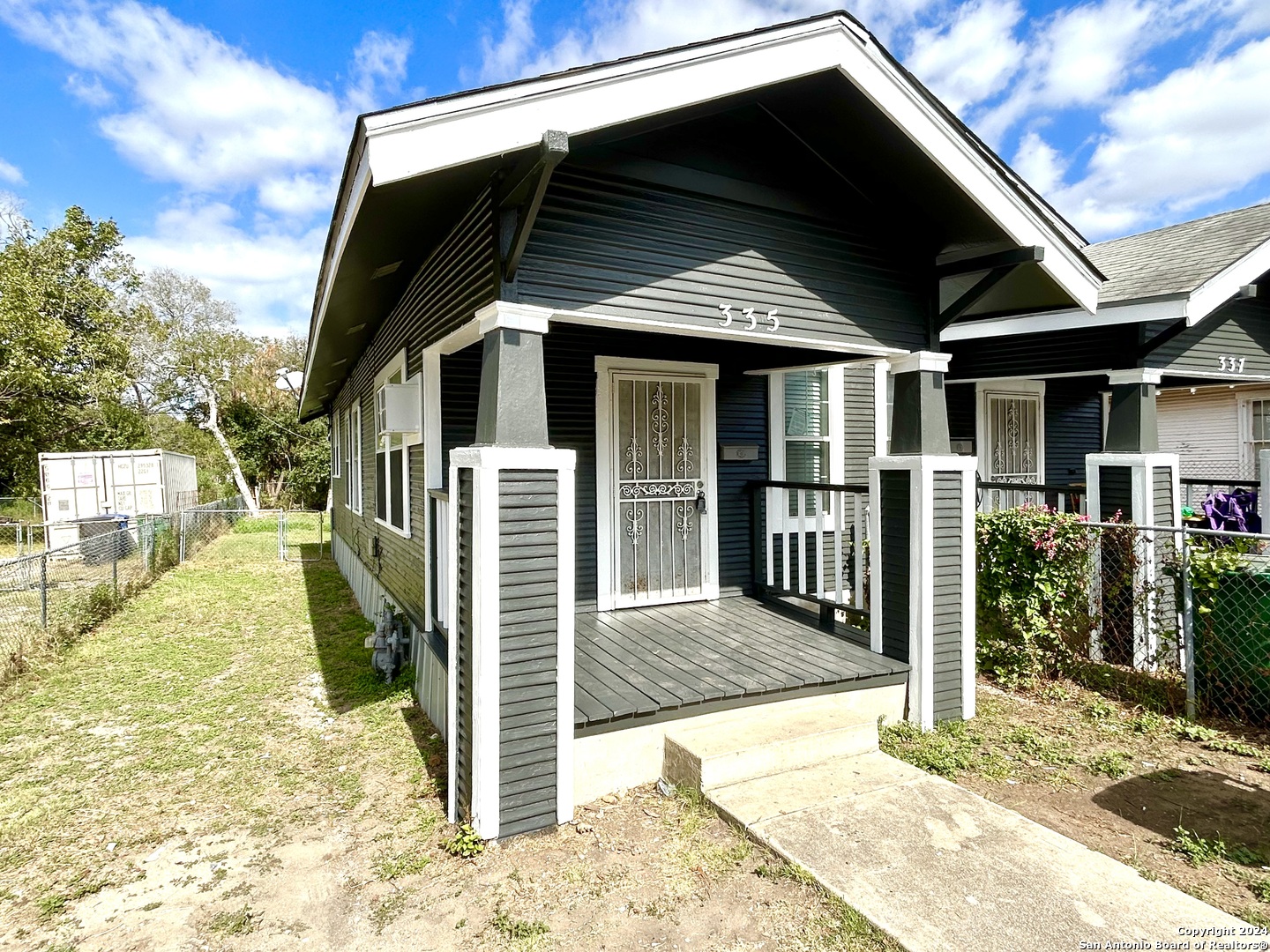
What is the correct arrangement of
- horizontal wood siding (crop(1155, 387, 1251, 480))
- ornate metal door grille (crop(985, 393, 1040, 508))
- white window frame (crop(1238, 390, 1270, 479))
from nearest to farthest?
ornate metal door grille (crop(985, 393, 1040, 508)) → white window frame (crop(1238, 390, 1270, 479)) → horizontal wood siding (crop(1155, 387, 1251, 480))

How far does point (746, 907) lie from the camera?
2.45m

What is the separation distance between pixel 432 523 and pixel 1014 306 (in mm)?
4263

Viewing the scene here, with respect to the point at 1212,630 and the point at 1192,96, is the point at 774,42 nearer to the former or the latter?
the point at 1212,630

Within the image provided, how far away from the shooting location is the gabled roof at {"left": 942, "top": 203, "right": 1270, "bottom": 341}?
499cm

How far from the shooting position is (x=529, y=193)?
9.39ft

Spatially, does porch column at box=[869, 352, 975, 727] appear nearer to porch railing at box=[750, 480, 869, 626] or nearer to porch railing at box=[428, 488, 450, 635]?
porch railing at box=[750, 480, 869, 626]

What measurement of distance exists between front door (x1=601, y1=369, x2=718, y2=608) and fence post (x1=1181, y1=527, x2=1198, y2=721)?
3.05 meters

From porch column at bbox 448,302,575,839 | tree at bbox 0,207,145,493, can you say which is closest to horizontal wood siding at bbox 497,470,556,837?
porch column at bbox 448,302,575,839

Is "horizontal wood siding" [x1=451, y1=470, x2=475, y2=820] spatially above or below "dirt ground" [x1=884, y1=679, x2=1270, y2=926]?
above

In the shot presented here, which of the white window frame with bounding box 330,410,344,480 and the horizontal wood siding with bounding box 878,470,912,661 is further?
the white window frame with bounding box 330,410,344,480

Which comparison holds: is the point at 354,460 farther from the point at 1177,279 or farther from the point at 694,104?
the point at 1177,279

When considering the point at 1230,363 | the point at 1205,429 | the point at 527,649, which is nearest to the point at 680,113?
the point at 527,649

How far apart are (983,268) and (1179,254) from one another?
357 centimetres

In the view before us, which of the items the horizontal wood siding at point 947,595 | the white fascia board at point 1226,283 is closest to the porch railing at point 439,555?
the horizontal wood siding at point 947,595
